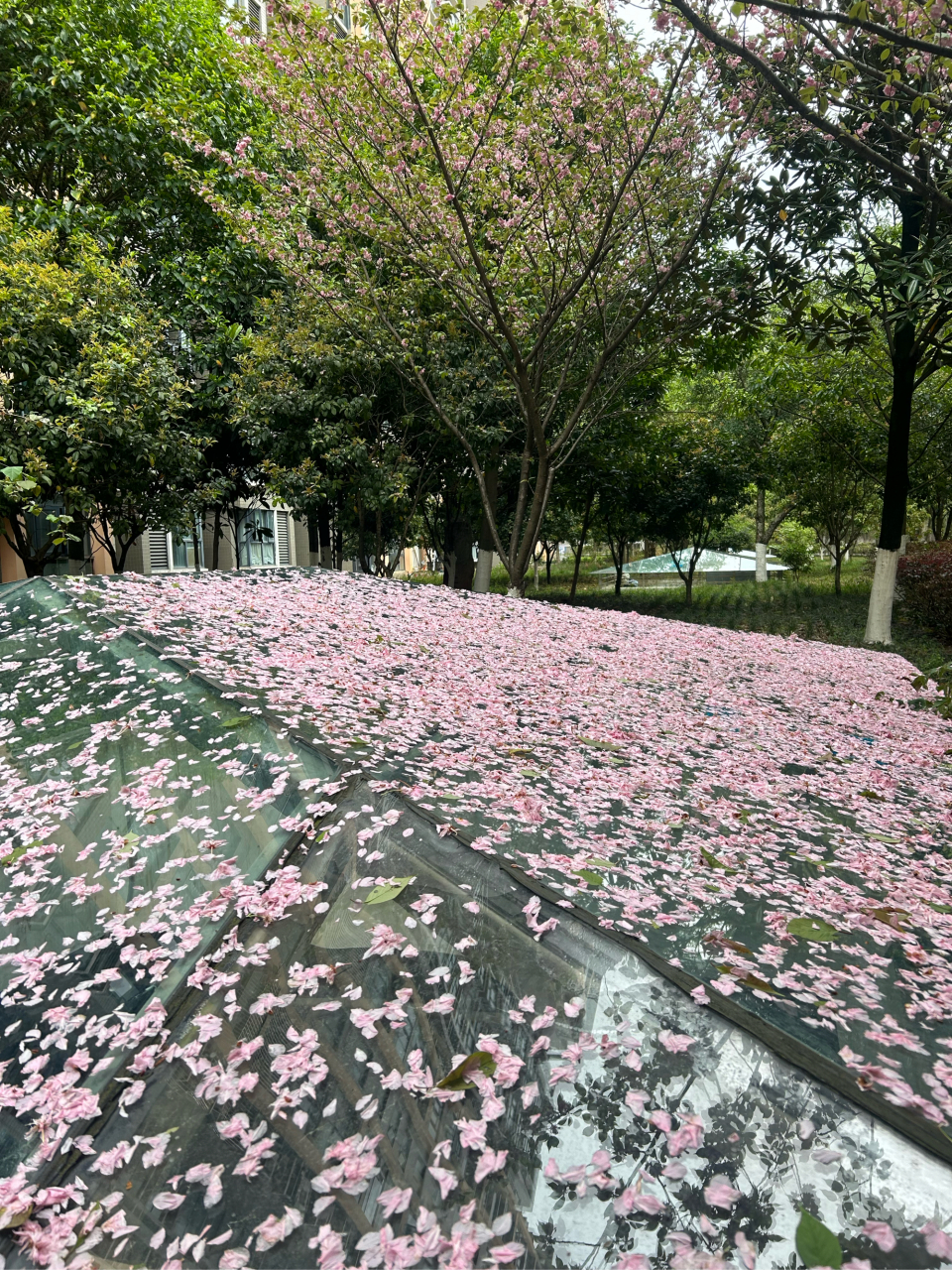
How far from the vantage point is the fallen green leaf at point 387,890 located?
6.41ft

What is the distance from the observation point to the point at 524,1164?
1347 millimetres

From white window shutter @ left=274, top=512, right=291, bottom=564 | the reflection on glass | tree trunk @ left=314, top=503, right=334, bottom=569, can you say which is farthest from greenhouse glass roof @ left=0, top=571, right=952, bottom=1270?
white window shutter @ left=274, top=512, right=291, bottom=564

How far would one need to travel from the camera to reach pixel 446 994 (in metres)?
1.67

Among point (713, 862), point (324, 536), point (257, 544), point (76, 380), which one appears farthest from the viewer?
point (257, 544)

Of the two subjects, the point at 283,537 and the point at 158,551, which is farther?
the point at 283,537

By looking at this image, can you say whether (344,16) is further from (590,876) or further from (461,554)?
(590,876)

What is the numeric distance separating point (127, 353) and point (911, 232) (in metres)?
9.88

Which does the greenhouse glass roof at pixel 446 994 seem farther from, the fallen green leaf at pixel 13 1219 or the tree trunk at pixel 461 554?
the tree trunk at pixel 461 554

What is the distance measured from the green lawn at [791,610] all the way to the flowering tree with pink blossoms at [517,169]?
5.25 m

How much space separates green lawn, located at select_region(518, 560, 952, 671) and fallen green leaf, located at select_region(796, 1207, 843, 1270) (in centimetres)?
757

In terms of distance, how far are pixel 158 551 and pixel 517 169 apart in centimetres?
1259

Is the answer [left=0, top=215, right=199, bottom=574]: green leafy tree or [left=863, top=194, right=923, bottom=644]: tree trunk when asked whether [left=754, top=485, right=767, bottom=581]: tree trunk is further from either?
[left=0, top=215, right=199, bottom=574]: green leafy tree

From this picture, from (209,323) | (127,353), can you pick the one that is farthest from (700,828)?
(209,323)

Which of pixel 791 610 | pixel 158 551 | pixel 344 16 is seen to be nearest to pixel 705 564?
pixel 791 610
